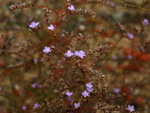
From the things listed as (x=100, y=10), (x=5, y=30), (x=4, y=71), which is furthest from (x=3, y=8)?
(x=100, y=10)

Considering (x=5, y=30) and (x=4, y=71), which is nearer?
(x=4, y=71)

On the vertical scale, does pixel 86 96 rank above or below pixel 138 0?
below

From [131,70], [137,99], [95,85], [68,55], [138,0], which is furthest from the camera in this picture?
[138,0]

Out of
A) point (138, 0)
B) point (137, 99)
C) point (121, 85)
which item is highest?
point (138, 0)

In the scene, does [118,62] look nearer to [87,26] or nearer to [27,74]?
[87,26]

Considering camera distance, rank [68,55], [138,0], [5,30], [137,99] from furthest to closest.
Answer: [138,0]
[5,30]
[137,99]
[68,55]

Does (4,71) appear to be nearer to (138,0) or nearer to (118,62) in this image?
(118,62)

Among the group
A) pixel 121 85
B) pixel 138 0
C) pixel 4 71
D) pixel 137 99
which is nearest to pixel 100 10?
pixel 138 0

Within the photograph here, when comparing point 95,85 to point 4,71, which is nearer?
point 95,85

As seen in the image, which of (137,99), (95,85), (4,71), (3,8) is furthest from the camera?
(3,8)
